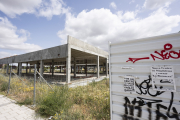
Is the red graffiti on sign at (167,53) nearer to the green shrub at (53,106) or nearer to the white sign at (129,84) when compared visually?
the white sign at (129,84)

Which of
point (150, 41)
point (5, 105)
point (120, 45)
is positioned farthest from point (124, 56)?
point (5, 105)

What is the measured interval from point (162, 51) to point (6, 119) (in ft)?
18.1

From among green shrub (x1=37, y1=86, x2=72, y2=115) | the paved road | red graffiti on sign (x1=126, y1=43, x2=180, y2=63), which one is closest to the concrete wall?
red graffiti on sign (x1=126, y1=43, x2=180, y2=63)

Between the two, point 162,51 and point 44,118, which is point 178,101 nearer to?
point 162,51

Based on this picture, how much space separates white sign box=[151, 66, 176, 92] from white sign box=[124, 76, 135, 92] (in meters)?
0.40

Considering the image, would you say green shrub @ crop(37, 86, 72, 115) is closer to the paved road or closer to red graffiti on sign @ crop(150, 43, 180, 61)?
the paved road

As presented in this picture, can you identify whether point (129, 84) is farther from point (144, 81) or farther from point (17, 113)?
point (17, 113)

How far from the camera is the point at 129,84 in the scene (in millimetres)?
2057

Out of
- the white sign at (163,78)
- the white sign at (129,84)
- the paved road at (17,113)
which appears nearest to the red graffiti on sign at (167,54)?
the white sign at (163,78)

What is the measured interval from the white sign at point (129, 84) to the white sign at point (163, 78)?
1.30 feet

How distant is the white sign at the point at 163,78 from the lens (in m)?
1.69

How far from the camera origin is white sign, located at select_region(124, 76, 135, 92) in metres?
2.02

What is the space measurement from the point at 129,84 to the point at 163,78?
0.66 metres

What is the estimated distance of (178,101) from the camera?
5.29 feet
